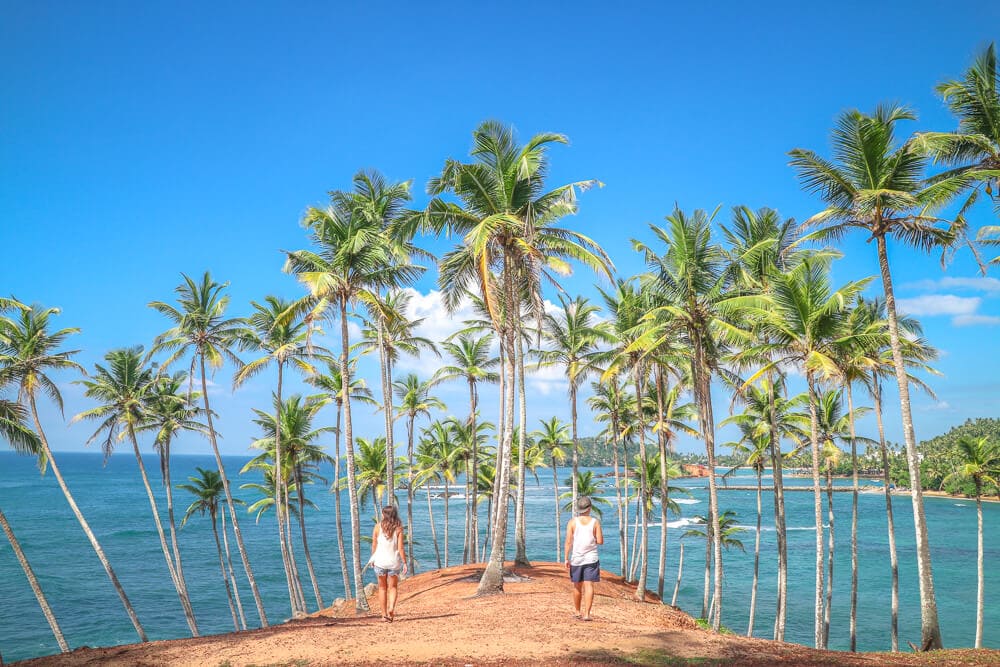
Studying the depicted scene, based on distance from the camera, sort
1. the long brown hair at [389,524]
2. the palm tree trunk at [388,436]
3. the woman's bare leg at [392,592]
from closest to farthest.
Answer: the long brown hair at [389,524] → the woman's bare leg at [392,592] → the palm tree trunk at [388,436]

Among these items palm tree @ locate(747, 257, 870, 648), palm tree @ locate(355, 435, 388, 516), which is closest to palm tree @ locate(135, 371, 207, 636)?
palm tree @ locate(355, 435, 388, 516)

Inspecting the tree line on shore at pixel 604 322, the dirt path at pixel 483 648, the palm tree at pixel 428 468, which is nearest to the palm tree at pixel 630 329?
the tree line on shore at pixel 604 322

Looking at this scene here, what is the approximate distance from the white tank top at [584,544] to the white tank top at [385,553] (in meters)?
2.92

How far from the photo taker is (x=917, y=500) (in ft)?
41.2

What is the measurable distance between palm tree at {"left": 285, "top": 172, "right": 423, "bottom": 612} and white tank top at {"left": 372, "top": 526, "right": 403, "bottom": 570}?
7.68 m

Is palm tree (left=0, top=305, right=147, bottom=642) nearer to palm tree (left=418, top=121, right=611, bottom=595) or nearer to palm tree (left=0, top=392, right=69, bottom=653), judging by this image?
palm tree (left=0, top=392, right=69, bottom=653)

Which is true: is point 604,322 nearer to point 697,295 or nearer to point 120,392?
point 697,295

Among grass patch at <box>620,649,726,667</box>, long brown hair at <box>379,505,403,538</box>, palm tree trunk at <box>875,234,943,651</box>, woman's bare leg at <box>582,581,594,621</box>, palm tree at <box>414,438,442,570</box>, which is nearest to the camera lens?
grass patch at <box>620,649,726,667</box>

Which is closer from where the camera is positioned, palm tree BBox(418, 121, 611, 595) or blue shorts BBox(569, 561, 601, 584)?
blue shorts BBox(569, 561, 601, 584)

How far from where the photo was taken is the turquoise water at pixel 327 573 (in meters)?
35.8

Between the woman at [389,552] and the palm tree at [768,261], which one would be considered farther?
the palm tree at [768,261]

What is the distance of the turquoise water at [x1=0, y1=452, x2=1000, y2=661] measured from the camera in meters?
35.8

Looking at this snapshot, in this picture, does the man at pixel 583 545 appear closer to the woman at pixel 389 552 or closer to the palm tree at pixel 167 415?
the woman at pixel 389 552

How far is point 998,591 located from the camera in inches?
1672
